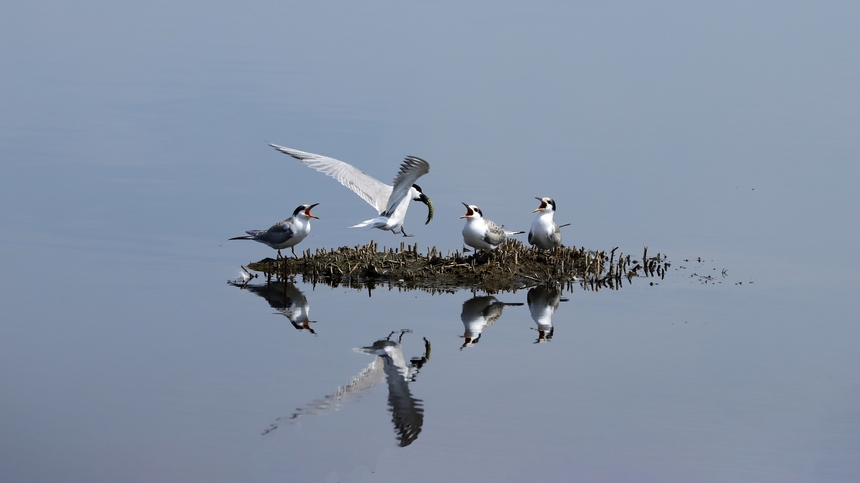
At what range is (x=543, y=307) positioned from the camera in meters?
15.3

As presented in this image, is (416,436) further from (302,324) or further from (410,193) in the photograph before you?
(410,193)

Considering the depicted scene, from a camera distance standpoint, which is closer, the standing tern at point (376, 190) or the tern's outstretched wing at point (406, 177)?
the tern's outstretched wing at point (406, 177)

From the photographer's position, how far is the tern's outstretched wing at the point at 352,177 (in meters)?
18.3

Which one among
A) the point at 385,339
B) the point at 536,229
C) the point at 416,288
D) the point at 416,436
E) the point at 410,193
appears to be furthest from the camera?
the point at 410,193

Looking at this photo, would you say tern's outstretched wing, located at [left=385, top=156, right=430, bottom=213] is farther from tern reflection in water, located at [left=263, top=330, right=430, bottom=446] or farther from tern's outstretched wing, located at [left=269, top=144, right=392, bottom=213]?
tern reflection in water, located at [left=263, top=330, right=430, bottom=446]

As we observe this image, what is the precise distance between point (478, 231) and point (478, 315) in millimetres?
2025

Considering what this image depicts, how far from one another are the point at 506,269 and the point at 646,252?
236 centimetres

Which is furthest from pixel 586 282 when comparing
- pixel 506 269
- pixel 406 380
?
pixel 406 380

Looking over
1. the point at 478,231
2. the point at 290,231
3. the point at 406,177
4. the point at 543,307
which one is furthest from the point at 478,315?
the point at 290,231

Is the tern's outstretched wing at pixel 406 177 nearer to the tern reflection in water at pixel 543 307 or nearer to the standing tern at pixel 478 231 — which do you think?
the standing tern at pixel 478 231

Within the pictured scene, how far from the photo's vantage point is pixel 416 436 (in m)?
10.9

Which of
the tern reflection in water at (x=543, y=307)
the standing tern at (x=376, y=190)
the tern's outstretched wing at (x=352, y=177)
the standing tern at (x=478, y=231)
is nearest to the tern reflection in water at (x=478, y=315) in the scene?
the tern reflection in water at (x=543, y=307)

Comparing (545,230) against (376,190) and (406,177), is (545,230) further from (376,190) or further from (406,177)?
(376,190)

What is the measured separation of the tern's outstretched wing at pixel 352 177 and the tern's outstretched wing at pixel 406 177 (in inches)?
11.2
